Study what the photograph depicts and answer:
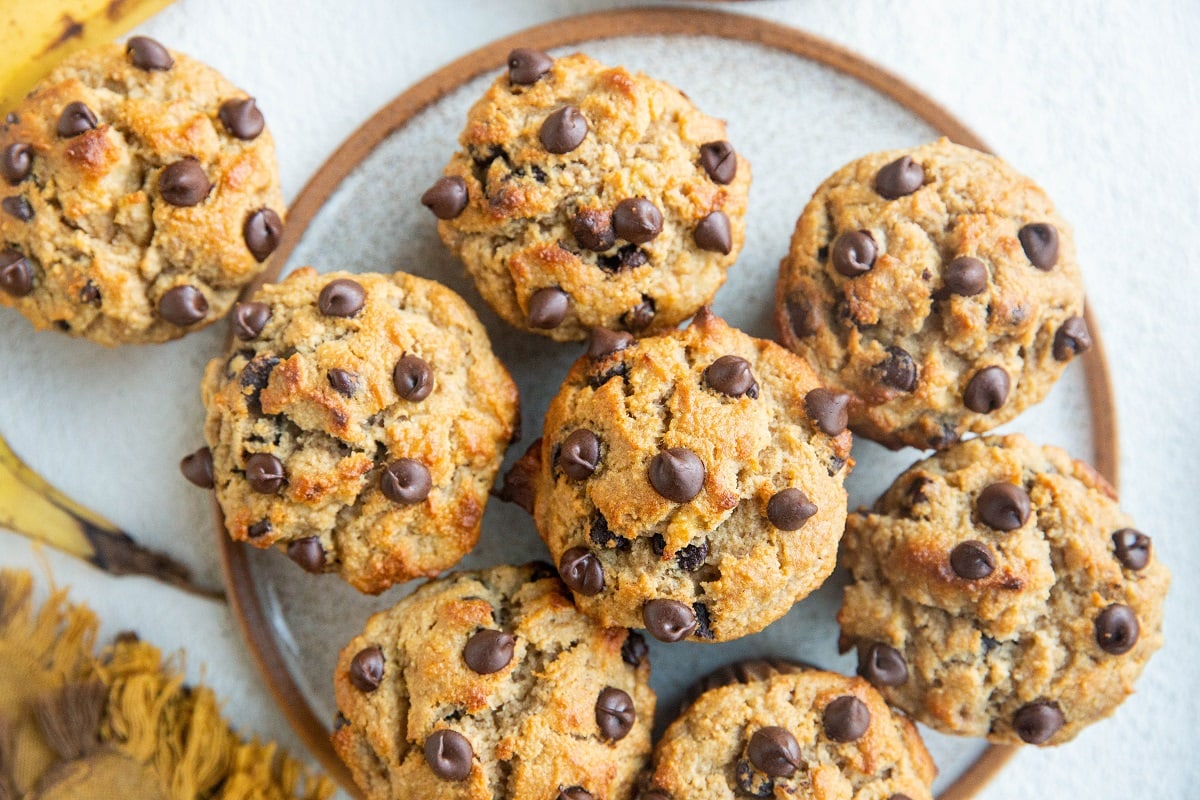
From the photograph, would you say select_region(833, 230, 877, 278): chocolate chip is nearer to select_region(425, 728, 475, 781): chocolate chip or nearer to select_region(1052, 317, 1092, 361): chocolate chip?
Result: select_region(1052, 317, 1092, 361): chocolate chip

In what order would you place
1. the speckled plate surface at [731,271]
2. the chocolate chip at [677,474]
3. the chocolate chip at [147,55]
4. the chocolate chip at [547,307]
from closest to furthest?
the chocolate chip at [677,474] → the chocolate chip at [547,307] → the chocolate chip at [147,55] → the speckled plate surface at [731,271]

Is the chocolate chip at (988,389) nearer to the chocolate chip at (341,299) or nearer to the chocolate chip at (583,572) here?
the chocolate chip at (583,572)

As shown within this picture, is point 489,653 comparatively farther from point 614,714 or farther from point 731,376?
point 731,376

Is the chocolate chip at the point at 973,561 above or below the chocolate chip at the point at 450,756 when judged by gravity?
above

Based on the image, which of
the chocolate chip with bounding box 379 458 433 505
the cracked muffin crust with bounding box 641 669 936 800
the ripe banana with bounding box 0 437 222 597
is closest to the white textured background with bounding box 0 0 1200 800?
the ripe banana with bounding box 0 437 222 597

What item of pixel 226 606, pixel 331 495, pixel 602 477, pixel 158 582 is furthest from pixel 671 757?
pixel 158 582

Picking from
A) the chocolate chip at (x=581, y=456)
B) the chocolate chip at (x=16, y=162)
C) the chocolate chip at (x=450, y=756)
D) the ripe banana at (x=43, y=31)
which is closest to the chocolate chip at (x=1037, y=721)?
the chocolate chip at (x=581, y=456)
